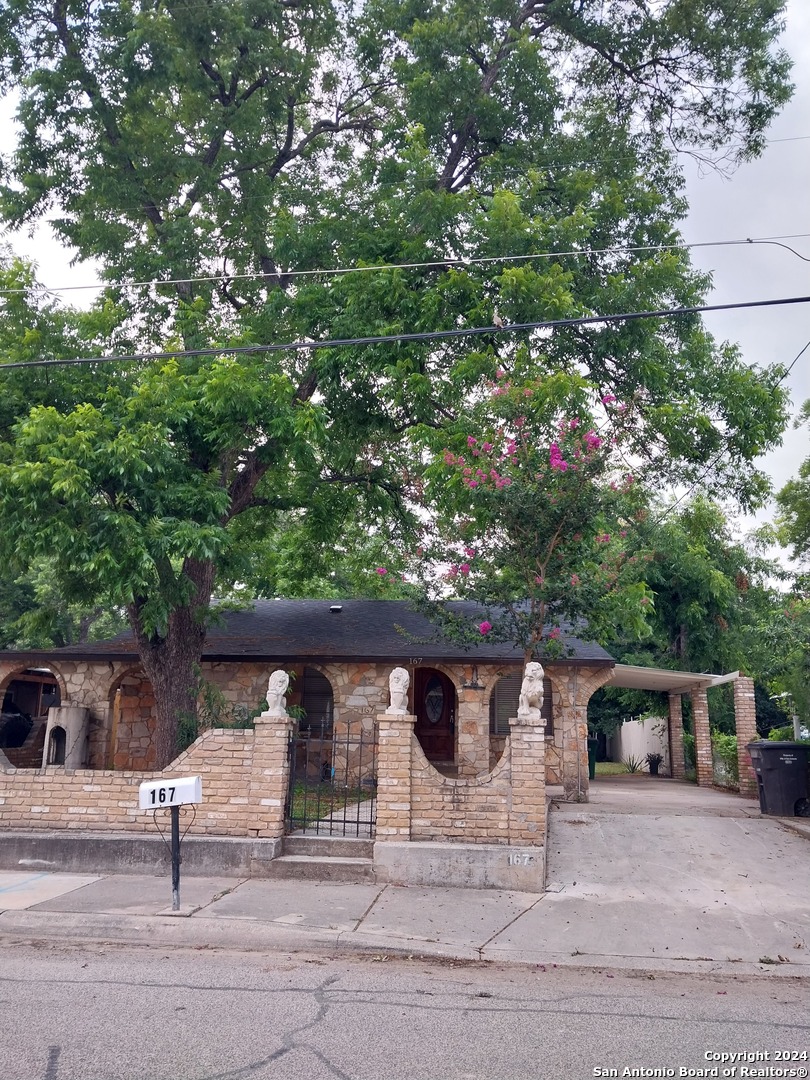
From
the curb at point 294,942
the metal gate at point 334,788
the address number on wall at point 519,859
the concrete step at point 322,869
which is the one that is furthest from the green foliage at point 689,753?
the curb at point 294,942

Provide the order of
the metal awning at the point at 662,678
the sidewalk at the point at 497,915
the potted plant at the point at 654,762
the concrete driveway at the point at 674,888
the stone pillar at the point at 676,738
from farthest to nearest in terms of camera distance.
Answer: the potted plant at the point at 654,762 < the stone pillar at the point at 676,738 < the metal awning at the point at 662,678 < the concrete driveway at the point at 674,888 < the sidewalk at the point at 497,915

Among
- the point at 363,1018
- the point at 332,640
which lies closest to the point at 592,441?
the point at 363,1018

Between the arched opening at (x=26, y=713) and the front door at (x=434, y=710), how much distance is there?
26.0 ft

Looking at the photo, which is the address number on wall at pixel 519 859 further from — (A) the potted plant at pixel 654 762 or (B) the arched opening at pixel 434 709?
(A) the potted plant at pixel 654 762

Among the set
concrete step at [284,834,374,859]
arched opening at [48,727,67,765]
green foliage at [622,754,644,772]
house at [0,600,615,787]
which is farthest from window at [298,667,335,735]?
green foliage at [622,754,644,772]

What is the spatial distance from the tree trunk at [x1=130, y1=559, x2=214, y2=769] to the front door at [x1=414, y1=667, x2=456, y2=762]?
698cm

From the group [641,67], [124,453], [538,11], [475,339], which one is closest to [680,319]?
[475,339]

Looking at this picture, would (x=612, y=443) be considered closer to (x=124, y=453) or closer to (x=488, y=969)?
(x=124, y=453)

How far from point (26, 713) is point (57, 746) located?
5405 millimetres

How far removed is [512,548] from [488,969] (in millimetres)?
6090

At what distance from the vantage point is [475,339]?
1273 cm

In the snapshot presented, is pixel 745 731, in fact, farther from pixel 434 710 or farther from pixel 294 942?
pixel 294 942

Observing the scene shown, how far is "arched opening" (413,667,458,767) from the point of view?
19281mm

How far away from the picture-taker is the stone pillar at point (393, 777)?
907cm
